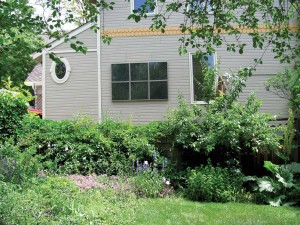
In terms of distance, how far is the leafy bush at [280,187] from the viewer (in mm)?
6230

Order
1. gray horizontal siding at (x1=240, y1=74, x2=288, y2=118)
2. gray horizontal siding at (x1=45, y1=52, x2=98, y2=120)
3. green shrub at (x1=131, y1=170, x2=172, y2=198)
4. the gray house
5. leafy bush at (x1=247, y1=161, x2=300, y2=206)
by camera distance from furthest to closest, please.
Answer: gray horizontal siding at (x1=45, y1=52, x2=98, y2=120), the gray house, gray horizontal siding at (x1=240, y1=74, x2=288, y2=118), leafy bush at (x1=247, y1=161, x2=300, y2=206), green shrub at (x1=131, y1=170, x2=172, y2=198)

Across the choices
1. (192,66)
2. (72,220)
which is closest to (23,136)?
(72,220)

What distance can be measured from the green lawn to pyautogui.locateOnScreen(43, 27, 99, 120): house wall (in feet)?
18.0

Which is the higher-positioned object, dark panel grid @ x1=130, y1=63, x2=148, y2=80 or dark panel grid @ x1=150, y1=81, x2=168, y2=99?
dark panel grid @ x1=130, y1=63, x2=148, y2=80

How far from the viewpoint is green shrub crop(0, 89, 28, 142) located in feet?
22.9

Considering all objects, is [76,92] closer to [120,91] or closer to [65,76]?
[65,76]

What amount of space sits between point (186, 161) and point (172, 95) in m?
3.07

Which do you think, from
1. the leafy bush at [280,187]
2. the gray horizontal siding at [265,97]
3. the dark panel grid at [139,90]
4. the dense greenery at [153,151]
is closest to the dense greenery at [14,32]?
the dense greenery at [153,151]

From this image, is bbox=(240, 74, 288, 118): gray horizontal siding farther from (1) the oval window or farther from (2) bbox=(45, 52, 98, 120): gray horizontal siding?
(1) the oval window

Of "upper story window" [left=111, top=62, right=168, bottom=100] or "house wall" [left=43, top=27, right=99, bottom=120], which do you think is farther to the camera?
"house wall" [left=43, top=27, right=99, bottom=120]

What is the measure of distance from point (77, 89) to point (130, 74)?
181cm

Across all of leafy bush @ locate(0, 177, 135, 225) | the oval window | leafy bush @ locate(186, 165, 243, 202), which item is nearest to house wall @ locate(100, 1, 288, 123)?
the oval window

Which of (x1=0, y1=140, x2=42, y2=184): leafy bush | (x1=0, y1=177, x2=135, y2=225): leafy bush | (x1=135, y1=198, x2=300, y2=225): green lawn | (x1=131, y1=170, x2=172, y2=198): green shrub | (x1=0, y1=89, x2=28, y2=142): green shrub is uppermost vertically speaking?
(x1=0, y1=89, x2=28, y2=142): green shrub

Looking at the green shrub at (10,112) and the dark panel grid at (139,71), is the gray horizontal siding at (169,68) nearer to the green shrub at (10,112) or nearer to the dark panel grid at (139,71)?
the dark panel grid at (139,71)
